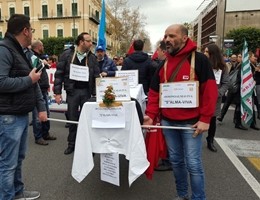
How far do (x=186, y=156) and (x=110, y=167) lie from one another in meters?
0.98

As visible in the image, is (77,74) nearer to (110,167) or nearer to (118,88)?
(118,88)

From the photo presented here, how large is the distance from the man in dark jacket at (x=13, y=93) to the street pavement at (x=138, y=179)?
2.69ft

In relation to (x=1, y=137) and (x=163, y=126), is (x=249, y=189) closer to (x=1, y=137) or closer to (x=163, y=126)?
(x=163, y=126)

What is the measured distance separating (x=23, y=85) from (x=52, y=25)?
2366 inches

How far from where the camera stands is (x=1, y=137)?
3.04 metres

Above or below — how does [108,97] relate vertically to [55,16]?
below

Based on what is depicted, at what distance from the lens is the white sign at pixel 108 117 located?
342 centimetres

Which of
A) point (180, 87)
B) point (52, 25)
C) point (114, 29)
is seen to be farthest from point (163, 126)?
point (52, 25)

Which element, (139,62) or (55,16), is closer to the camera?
(139,62)

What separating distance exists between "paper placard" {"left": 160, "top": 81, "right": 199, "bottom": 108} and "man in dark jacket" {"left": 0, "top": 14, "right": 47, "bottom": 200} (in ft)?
4.38

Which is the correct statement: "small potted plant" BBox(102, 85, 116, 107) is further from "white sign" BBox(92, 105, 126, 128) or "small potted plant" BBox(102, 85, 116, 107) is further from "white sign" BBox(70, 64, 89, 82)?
"white sign" BBox(70, 64, 89, 82)

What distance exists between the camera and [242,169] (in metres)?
4.72

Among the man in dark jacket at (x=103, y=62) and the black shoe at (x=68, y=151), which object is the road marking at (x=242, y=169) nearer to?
the black shoe at (x=68, y=151)

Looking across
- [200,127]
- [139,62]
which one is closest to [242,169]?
[200,127]
